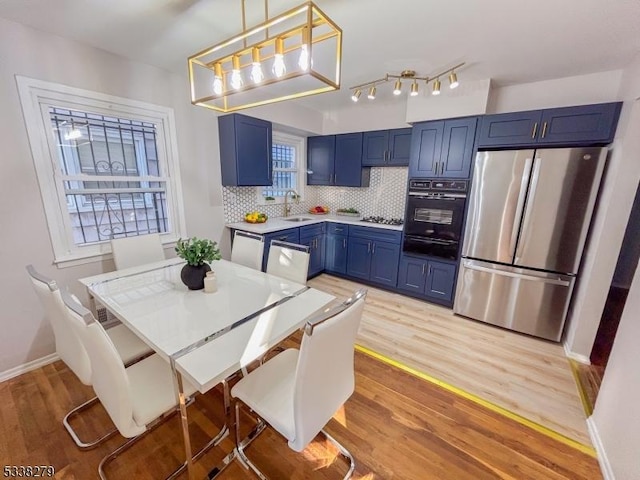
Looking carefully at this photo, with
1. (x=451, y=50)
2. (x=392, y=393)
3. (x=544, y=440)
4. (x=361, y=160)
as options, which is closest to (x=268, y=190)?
(x=361, y=160)

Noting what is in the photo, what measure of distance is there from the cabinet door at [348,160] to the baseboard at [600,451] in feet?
10.5

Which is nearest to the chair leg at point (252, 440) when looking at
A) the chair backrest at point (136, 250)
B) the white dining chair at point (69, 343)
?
the white dining chair at point (69, 343)

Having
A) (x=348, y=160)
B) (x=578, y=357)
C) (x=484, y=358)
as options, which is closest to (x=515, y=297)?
(x=578, y=357)

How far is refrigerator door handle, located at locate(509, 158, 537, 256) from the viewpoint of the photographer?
2451mm

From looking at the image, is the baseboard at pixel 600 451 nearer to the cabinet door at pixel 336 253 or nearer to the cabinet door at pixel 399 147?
the cabinet door at pixel 336 253

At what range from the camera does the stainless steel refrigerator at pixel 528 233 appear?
7.61ft

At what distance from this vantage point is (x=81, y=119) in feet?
7.25

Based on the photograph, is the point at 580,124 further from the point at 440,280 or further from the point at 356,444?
the point at 356,444

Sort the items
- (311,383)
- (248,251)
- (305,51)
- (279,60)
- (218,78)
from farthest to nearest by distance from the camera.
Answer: (248,251) → (218,78) → (279,60) → (305,51) → (311,383)

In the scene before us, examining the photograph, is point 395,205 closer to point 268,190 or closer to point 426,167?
point 426,167

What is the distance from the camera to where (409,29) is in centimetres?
181

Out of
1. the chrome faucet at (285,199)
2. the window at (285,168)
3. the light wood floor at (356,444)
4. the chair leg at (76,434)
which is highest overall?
the window at (285,168)

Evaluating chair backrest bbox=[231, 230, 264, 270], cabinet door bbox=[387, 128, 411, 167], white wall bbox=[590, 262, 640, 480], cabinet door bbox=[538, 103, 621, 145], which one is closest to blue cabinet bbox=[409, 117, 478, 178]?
cabinet door bbox=[387, 128, 411, 167]

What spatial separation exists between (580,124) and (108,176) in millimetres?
4196
